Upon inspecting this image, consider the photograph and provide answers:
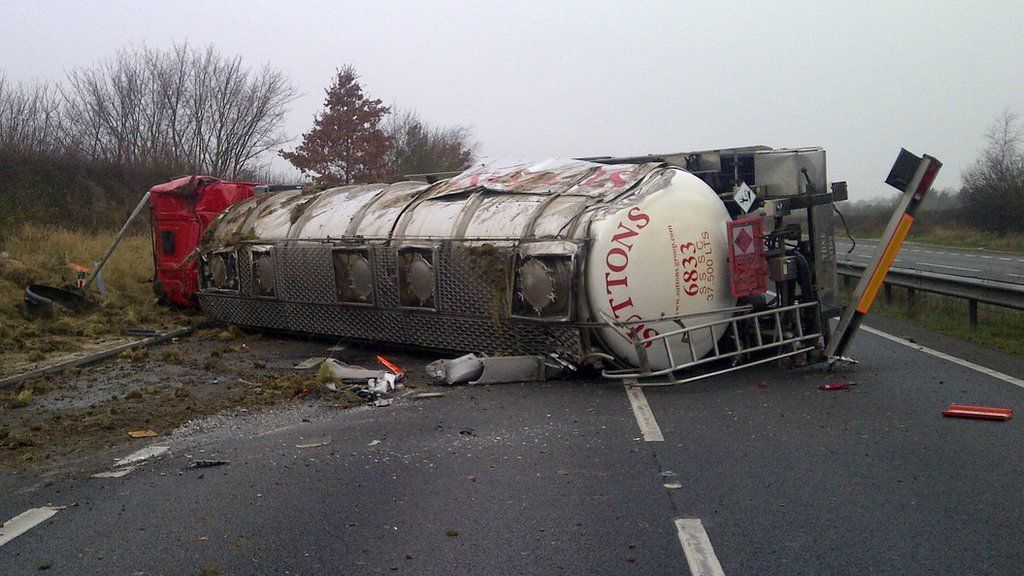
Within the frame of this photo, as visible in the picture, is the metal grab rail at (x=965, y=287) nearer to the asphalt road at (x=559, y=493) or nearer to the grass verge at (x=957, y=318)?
the grass verge at (x=957, y=318)

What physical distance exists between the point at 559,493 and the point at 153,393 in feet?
17.5

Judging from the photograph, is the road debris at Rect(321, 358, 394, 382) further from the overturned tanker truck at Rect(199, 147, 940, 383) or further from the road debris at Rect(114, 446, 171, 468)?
the road debris at Rect(114, 446, 171, 468)

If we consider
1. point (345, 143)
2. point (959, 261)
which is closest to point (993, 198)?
point (959, 261)

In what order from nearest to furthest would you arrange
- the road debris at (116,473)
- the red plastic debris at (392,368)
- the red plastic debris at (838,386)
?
the road debris at (116,473) → the red plastic debris at (838,386) → the red plastic debris at (392,368)

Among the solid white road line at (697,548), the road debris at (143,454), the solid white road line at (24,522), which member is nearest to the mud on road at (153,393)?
the road debris at (143,454)

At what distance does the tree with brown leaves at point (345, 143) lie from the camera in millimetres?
34719

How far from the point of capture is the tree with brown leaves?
34.7 metres

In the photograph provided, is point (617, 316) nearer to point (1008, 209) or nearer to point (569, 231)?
point (569, 231)

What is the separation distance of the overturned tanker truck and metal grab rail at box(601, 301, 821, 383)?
3cm

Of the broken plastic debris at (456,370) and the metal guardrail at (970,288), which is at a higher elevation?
the metal guardrail at (970,288)

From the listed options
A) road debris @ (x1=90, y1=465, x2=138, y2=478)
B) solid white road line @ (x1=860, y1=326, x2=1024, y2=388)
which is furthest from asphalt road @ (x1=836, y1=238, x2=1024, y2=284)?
road debris @ (x1=90, y1=465, x2=138, y2=478)

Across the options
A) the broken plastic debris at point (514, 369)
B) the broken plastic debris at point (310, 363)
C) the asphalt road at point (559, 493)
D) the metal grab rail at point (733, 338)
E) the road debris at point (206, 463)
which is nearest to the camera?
the asphalt road at point (559, 493)

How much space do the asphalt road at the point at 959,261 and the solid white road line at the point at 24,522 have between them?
16127mm

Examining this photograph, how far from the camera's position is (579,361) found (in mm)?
9211
